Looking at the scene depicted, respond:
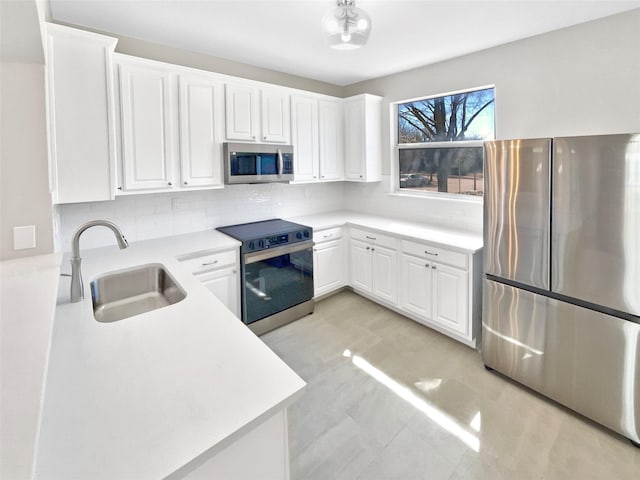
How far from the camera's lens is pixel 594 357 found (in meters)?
2.05

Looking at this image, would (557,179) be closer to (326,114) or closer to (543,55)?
(543,55)

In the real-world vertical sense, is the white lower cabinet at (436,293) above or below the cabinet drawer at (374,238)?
below

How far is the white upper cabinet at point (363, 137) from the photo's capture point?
3.96m

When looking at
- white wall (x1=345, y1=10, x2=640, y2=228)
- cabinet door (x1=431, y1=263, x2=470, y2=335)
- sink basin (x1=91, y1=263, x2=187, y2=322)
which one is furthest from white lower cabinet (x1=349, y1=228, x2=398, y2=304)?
sink basin (x1=91, y1=263, x2=187, y2=322)

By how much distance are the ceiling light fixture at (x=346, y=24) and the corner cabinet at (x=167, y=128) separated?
1.37 meters

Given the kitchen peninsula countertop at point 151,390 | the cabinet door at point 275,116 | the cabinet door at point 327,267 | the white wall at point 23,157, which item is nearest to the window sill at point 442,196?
the cabinet door at point 327,267

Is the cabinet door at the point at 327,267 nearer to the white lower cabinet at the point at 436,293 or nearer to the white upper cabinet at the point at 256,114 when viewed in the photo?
the white lower cabinet at the point at 436,293

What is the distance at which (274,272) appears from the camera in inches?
126

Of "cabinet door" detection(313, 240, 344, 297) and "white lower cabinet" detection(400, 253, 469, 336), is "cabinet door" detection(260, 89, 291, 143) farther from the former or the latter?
"white lower cabinet" detection(400, 253, 469, 336)

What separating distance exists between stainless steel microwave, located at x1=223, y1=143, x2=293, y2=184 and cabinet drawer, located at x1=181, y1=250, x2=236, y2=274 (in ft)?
2.26

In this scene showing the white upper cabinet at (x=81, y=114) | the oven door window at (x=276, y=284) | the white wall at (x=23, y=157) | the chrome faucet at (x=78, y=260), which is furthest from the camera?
the oven door window at (x=276, y=284)

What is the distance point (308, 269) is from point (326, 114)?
6.01 ft

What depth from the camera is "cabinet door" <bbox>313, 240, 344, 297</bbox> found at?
144 inches

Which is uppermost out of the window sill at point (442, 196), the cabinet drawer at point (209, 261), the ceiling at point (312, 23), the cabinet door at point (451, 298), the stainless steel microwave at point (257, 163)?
the ceiling at point (312, 23)
